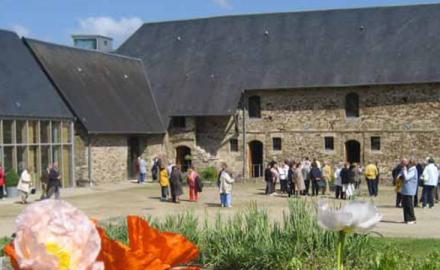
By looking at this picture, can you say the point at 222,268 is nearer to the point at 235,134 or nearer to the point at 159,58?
the point at 235,134

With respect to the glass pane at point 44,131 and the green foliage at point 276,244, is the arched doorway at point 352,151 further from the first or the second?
the green foliage at point 276,244

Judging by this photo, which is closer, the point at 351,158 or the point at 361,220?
the point at 361,220

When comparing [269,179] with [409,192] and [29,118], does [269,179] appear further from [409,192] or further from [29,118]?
[409,192]

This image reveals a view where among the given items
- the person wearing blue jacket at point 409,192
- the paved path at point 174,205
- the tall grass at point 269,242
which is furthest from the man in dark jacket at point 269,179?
the tall grass at point 269,242

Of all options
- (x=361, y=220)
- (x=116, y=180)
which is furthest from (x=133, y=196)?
(x=361, y=220)

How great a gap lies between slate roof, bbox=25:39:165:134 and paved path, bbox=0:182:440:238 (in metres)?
2.91

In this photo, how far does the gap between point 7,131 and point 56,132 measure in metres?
3.25

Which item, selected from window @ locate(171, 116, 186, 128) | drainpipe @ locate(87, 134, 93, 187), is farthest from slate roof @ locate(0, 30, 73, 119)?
window @ locate(171, 116, 186, 128)

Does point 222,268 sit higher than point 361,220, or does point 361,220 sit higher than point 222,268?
point 361,220

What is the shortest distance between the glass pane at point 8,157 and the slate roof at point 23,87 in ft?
4.01

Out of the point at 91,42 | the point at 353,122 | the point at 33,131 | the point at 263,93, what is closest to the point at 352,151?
the point at 353,122

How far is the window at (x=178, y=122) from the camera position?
36906 mm

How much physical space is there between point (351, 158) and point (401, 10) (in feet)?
25.6

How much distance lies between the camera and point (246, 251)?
9.43 metres
